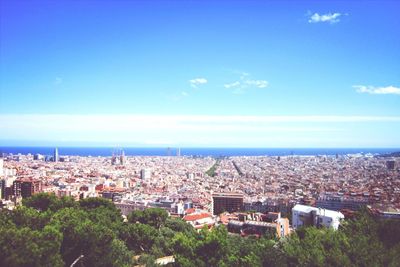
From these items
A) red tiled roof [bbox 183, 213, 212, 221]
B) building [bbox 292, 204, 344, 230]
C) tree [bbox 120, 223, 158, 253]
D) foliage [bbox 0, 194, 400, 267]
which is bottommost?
red tiled roof [bbox 183, 213, 212, 221]

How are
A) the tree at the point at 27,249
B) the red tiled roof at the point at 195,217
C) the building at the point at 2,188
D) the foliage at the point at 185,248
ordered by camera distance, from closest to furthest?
the tree at the point at 27,249
the foliage at the point at 185,248
the red tiled roof at the point at 195,217
the building at the point at 2,188

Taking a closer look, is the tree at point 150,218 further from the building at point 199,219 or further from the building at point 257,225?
the building at point 199,219

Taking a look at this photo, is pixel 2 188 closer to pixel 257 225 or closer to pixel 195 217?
pixel 195 217

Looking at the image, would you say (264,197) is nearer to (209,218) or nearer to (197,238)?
(209,218)

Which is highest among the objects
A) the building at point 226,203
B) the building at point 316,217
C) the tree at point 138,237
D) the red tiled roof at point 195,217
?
the tree at point 138,237

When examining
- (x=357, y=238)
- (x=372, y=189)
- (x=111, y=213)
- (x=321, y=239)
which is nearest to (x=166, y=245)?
(x=111, y=213)

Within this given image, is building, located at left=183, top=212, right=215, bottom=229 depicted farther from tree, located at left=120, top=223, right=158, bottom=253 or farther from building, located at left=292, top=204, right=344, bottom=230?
tree, located at left=120, top=223, right=158, bottom=253

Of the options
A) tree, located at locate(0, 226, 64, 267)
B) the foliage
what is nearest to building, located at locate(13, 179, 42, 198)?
the foliage

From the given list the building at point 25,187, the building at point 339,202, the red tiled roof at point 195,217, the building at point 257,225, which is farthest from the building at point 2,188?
the building at point 339,202
